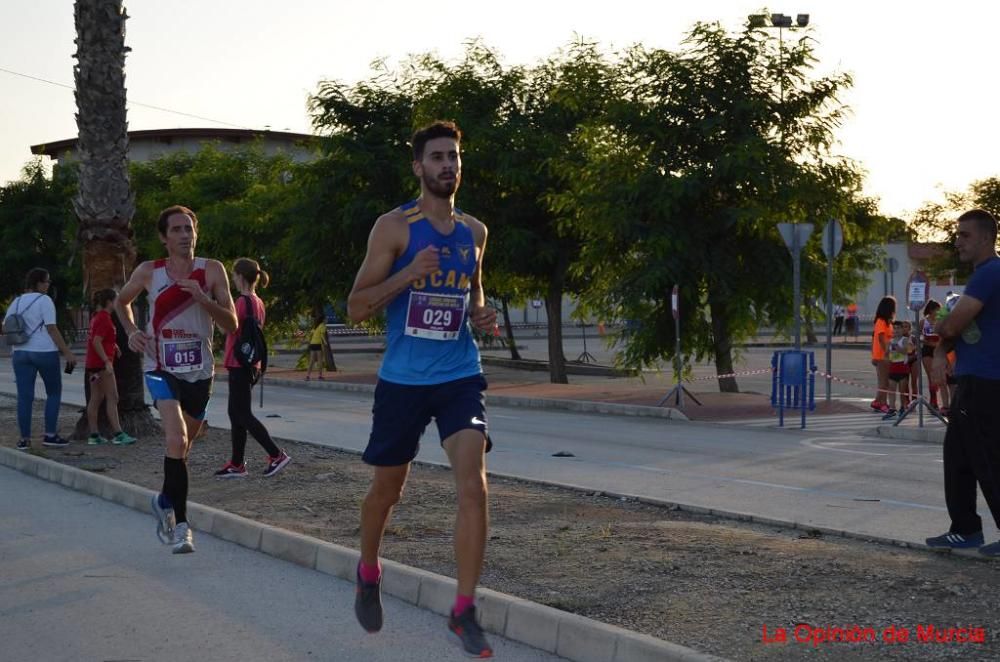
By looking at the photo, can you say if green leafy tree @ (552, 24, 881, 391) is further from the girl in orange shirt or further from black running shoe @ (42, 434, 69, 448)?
black running shoe @ (42, 434, 69, 448)

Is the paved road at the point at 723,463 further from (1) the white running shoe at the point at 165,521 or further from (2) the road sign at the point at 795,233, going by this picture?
(1) the white running shoe at the point at 165,521

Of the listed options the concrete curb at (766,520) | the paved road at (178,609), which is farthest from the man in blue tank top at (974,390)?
the paved road at (178,609)

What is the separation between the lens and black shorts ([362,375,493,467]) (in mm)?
5258

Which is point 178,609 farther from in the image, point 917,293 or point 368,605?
point 917,293

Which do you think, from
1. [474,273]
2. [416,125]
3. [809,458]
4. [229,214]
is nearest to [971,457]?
[474,273]

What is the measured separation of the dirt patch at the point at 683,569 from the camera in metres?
5.33

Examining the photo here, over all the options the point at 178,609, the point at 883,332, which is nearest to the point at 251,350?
the point at 178,609

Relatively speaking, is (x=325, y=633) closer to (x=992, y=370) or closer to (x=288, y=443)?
(x=992, y=370)

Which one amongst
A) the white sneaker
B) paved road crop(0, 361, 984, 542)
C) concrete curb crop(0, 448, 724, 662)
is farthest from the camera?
paved road crop(0, 361, 984, 542)

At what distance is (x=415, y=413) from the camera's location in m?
5.31

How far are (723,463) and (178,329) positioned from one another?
283 inches

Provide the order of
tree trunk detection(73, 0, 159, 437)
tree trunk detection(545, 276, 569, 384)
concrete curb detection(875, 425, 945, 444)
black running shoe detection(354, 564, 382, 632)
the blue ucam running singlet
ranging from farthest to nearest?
tree trunk detection(545, 276, 569, 384)
concrete curb detection(875, 425, 945, 444)
tree trunk detection(73, 0, 159, 437)
black running shoe detection(354, 564, 382, 632)
the blue ucam running singlet

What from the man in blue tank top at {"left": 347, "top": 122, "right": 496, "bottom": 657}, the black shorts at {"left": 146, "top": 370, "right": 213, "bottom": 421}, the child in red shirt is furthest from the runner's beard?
the child in red shirt

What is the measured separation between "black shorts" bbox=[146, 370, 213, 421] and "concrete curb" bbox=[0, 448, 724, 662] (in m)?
0.78
